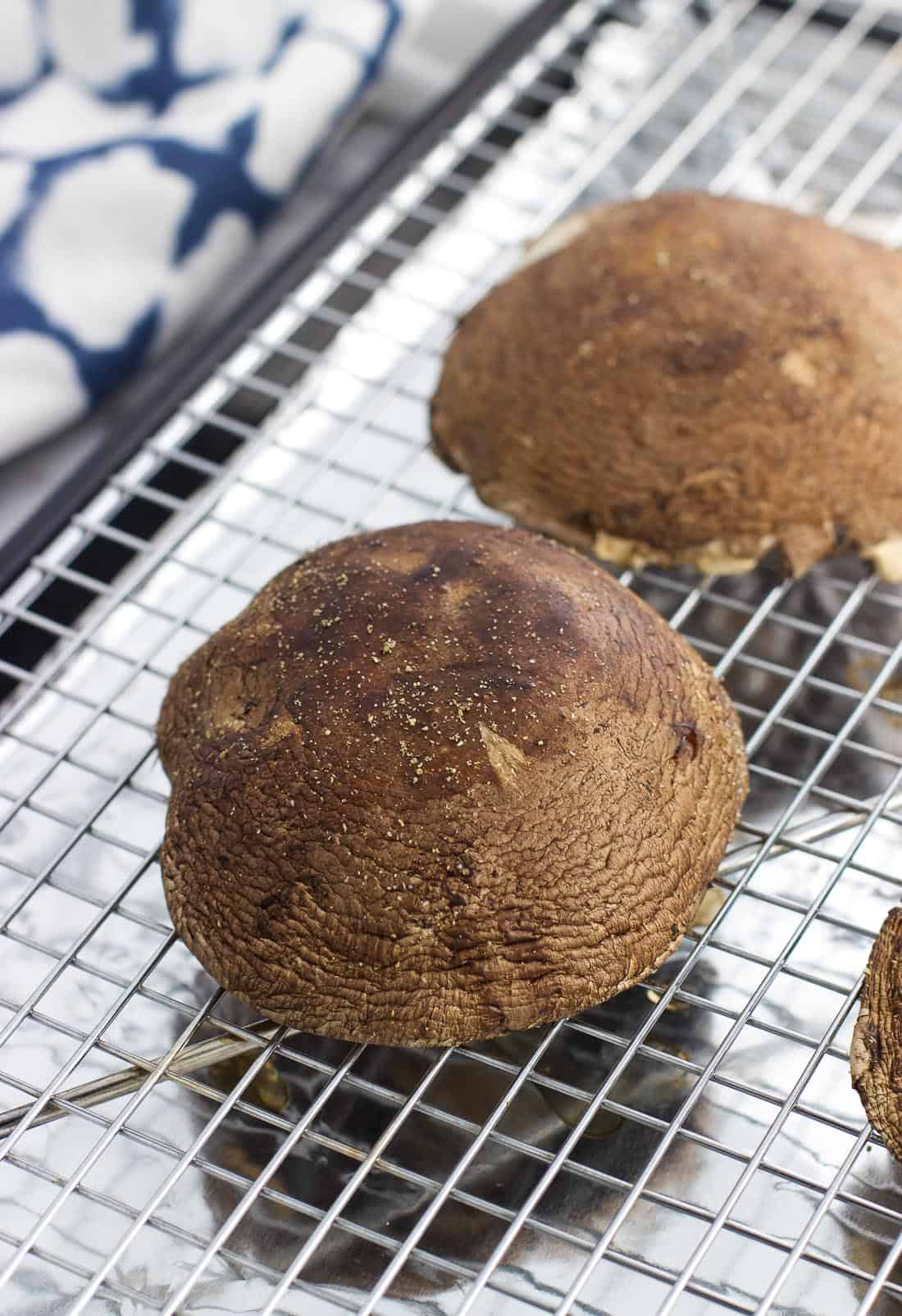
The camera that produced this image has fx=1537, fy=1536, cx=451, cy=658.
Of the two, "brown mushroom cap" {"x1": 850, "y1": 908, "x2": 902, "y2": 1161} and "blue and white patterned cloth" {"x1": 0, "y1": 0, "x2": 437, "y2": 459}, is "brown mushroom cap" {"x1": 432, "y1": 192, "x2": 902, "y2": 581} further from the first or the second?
"blue and white patterned cloth" {"x1": 0, "y1": 0, "x2": 437, "y2": 459}

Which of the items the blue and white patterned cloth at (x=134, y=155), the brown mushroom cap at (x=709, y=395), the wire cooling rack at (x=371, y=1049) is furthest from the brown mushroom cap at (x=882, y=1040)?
the blue and white patterned cloth at (x=134, y=155)

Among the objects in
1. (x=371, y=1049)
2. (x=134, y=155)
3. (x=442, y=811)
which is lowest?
(x=371, y=1049)

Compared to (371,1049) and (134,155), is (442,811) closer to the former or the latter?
(371,1049)

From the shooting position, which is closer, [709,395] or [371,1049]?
[371,1049]

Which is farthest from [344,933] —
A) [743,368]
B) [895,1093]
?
[743,368]

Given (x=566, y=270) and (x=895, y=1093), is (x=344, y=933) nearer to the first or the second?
(x=895, y=1093)

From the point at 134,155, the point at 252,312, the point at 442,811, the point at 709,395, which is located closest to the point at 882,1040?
the point at 442,811
